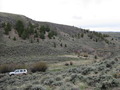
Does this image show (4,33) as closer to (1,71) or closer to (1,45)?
(1,45)

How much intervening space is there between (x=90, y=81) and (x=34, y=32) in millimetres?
48807

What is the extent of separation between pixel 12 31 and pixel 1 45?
943 centimetres

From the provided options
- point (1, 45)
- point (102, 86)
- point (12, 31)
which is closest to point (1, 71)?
point (1, 45)

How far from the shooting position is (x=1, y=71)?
30.4 m

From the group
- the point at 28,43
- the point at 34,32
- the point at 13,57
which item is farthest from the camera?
the point at 34,32

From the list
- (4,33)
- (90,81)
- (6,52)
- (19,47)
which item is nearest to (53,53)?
(19,47)

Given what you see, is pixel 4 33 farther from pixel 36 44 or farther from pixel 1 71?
pixel 1 71

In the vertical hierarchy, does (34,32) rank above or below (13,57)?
above

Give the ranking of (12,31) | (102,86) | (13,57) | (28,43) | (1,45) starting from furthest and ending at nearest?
(12,31) < (28,43) < (1,45) < (13,57) < (102,86)

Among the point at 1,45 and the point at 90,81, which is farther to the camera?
the point at 1,45

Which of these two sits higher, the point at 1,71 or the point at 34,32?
the point at 34,32

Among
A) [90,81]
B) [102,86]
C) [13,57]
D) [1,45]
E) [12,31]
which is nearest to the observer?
[102,86]

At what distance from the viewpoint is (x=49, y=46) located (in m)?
55.0

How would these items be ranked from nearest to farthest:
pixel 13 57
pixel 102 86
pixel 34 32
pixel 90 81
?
pixel 102 86, pixel 90 81, pixel 13 57, pixel 34 32
